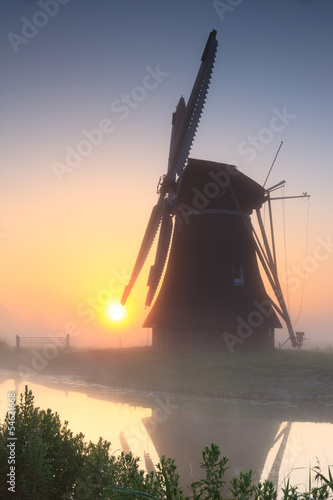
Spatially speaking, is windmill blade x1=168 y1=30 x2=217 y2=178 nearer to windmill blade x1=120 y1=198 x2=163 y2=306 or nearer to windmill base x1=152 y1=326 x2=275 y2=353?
windmill blade x1=120 y1=198 x2=163 y2=306

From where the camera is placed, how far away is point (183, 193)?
26344 mm

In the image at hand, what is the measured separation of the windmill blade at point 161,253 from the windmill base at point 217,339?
2786mm

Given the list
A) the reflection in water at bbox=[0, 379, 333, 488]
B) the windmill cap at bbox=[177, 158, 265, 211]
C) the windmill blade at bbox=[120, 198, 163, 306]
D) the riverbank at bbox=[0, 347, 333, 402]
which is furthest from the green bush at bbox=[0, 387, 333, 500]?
the windmill cap at bbox=[177, 158, 265, 211]

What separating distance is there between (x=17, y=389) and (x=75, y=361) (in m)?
8.65

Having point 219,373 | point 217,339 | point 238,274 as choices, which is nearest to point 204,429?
point 219,373

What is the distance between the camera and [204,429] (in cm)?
1313

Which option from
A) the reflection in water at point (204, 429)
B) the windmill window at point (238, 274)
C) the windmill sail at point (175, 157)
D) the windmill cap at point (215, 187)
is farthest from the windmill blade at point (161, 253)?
the reflection in water at point (204, 429)

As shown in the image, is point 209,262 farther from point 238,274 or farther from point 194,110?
point 194,110

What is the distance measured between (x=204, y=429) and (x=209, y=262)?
45.4 feet

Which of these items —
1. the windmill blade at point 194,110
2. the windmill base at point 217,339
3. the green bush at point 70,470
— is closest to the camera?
the green bush at point 70,470

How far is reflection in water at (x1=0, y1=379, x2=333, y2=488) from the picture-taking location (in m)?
9.83

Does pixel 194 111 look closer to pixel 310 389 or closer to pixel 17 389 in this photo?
pixel 310 389

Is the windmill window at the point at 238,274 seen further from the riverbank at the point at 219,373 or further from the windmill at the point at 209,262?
the riverbank at the point at 219,373

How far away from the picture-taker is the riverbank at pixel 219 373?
19464 millimetres
